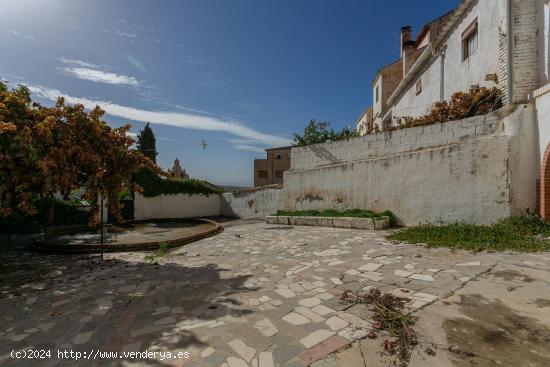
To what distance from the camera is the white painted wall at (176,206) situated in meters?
17.5

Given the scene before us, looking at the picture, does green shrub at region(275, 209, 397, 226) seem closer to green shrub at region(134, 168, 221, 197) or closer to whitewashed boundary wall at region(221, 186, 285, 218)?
whitewashed boundary wall at region(221, 186, 285, 218)

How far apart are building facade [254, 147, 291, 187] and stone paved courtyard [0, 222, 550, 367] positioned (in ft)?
115

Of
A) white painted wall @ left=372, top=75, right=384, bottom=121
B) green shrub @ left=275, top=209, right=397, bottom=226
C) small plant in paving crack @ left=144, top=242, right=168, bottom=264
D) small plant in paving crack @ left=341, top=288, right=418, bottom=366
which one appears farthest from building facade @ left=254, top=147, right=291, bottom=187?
small plant in paving crack @ left=341, top=288, right=418, bottom=366

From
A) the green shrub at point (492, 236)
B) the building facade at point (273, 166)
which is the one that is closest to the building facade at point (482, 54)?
the green shrub at point (492, 236)

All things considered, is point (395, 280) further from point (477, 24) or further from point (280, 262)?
point (477, 24)

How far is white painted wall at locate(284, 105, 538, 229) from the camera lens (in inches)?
289

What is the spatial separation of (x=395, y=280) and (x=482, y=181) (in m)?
5.61

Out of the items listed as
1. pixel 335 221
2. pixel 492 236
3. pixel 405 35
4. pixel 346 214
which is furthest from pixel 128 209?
pixel 405 35

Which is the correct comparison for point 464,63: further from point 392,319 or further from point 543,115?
point 392,319

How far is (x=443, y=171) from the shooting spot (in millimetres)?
8500

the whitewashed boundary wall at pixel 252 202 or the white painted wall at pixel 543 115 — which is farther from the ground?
the white painted wall at pixel 543 115

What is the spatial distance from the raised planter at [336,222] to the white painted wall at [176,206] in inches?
352

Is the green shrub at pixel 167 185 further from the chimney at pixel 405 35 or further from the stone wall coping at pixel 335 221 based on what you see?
the chimney at pixel 405 35

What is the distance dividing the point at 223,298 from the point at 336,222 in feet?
23.5
